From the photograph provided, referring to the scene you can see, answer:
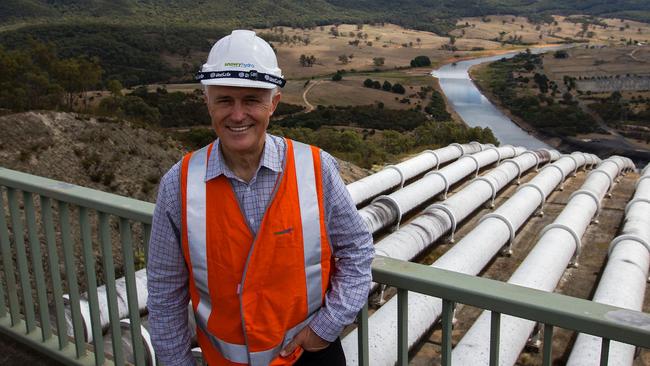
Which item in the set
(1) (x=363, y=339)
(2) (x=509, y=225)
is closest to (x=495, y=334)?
(1) (x=363, y=339)

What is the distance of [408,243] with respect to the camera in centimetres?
1041

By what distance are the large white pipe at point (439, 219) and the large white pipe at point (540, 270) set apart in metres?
1.97

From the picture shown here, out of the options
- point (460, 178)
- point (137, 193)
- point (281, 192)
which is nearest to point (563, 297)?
point (281, 192)

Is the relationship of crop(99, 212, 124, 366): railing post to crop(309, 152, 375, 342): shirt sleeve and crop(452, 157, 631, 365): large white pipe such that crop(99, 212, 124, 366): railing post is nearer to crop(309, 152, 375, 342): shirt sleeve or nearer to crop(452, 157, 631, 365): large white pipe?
crop(309, 152, 375, 342): shirt sleeve

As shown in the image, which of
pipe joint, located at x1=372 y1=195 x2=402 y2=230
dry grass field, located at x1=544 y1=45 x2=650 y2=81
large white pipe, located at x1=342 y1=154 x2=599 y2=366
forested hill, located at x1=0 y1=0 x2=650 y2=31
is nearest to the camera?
large white pipe, located at x1=342 y1=154 x2=599 y2=366

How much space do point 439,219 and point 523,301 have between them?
9652 millimetres

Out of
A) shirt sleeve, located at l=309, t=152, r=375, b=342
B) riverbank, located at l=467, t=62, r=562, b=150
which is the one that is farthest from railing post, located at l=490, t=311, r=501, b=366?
riverbank, located at l=467, t=62, r=562, b=150

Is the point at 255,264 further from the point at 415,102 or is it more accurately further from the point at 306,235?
the point at 415,102

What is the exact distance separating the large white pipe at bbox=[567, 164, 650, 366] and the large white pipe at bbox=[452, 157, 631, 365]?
631 mm

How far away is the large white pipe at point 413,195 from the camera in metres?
11.9

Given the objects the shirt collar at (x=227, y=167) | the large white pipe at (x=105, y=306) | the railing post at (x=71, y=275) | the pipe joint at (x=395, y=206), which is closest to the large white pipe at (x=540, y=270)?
the pipe joint at (x=395, y=206)

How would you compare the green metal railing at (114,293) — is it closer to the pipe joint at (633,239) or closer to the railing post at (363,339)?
the railing post at (363,339)

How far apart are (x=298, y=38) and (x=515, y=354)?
145327mm

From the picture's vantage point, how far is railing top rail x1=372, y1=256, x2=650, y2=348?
6.58 ft
